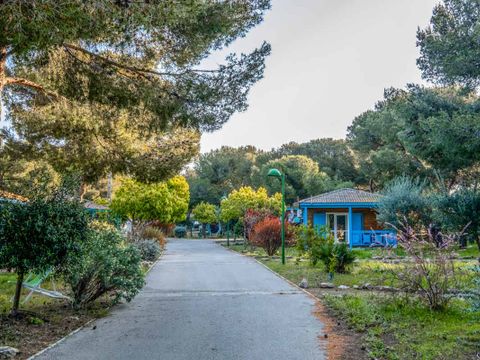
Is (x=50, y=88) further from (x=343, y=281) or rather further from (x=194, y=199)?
(x=194, y=199)

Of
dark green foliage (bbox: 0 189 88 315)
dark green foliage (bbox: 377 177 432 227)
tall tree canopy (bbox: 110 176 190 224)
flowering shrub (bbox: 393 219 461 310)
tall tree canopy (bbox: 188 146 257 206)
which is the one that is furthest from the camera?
tall tree canopy (bbox: 188 146 257 206)

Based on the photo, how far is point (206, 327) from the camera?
7.29 m

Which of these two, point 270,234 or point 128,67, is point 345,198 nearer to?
point 270,234

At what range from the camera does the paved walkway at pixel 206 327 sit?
19.1 ft

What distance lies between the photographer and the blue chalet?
2978 centimetres

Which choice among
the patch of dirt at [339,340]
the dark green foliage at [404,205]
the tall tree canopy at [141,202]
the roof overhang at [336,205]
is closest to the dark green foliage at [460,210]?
the patch of dirt at [339,340]

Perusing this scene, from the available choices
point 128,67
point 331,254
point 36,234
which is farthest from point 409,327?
point 128,67

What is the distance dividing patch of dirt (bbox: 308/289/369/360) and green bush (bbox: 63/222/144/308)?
11.9ft

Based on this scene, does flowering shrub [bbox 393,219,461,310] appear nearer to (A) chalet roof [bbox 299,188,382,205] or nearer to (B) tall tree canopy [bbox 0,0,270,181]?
(B) tall tree canopy [bbox 0,0,270,181]

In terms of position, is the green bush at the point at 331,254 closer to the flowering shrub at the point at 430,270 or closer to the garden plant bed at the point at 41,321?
the flowering shrub at the point at 430,270

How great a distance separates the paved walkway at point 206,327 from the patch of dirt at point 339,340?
0.15 meters

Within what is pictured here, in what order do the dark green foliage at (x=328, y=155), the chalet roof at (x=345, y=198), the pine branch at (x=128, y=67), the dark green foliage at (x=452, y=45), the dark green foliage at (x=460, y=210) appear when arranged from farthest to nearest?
the dark green foliage at (x=328, y=155), the chalet roof at (x=345, y=198), the dark green foliage at (x=460, y=210), the dark green foliage at (x=452, y=45), the pine branch at (x=128, y=67)

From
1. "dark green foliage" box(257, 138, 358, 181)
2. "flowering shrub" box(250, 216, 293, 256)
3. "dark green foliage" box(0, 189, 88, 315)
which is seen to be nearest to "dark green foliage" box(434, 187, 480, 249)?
"flowering shrub" box(250, 216, 293, 256)

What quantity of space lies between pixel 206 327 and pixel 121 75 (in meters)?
5.69
